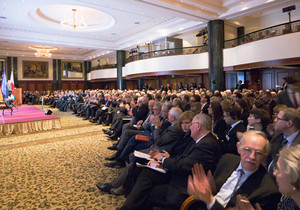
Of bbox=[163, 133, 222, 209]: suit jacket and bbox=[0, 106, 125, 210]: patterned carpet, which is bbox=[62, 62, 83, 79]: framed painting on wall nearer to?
bbox=[0, 106, 125, 210]: patterned carpet

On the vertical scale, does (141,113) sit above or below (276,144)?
above

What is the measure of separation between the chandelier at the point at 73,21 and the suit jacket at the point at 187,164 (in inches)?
448

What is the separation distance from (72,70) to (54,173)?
23398mm

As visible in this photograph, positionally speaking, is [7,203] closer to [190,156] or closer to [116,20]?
[190,156]

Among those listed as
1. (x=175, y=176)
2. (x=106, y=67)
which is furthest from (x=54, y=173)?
(x=106, y=67)

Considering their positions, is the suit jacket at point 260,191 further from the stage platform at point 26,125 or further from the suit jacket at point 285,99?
the stage platform at point 26,125

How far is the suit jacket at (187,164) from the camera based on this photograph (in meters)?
2.01

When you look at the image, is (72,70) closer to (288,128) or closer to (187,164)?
(187,164)

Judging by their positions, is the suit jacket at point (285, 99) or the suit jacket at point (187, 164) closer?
the suit jacket at point (187, 164)

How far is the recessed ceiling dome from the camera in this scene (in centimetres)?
1135

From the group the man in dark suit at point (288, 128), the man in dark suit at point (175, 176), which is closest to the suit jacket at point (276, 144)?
the man in dark suit at point (288, 128)

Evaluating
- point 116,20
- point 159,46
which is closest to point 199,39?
point 159,46

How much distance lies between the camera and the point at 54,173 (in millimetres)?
3691

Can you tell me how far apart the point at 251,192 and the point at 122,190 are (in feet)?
6.05
